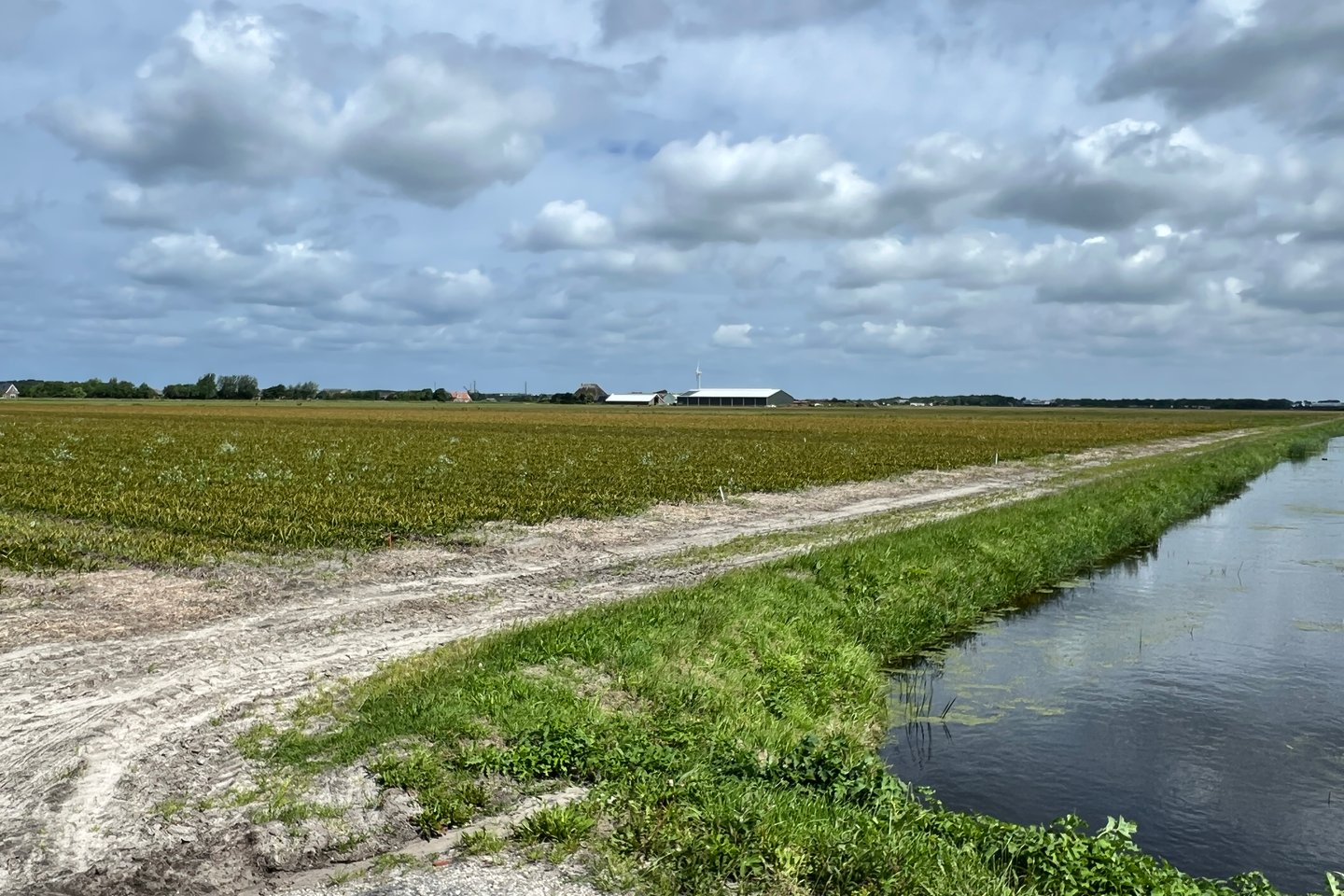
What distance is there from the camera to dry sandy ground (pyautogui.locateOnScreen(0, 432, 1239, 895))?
248 inches

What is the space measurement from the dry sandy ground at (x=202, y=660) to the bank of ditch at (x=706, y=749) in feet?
2.41

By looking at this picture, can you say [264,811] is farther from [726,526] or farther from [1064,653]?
[726,526]

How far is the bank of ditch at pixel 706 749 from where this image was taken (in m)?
6.06

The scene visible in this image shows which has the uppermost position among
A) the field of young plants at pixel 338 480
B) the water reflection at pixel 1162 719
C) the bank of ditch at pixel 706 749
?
the field of young plants at pixel 338 480

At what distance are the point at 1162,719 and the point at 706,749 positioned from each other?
6.06 m

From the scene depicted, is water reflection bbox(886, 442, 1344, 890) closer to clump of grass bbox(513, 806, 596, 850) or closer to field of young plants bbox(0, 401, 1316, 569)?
clump of grass bbox(513, 806, 596, 850)

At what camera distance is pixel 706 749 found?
26.8 ft

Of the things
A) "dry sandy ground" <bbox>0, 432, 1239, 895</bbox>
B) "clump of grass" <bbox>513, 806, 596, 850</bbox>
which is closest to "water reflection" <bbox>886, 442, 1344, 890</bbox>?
"clump of grass" <bbox>513, 806, 596, 850</bbox>

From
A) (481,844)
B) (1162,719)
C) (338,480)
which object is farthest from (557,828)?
(338,480)

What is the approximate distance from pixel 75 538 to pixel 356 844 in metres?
14.3

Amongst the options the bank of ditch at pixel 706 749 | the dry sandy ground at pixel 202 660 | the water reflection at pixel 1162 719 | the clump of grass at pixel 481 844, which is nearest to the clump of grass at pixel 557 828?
the bank of ditch at pixel 706 749

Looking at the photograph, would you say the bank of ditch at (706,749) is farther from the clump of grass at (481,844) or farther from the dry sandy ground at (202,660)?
the dry sandy ground at (202,660)

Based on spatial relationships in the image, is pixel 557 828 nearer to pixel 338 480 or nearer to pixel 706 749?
pixel 706 749

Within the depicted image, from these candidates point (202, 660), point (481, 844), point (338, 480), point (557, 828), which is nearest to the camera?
point (481, 844)
